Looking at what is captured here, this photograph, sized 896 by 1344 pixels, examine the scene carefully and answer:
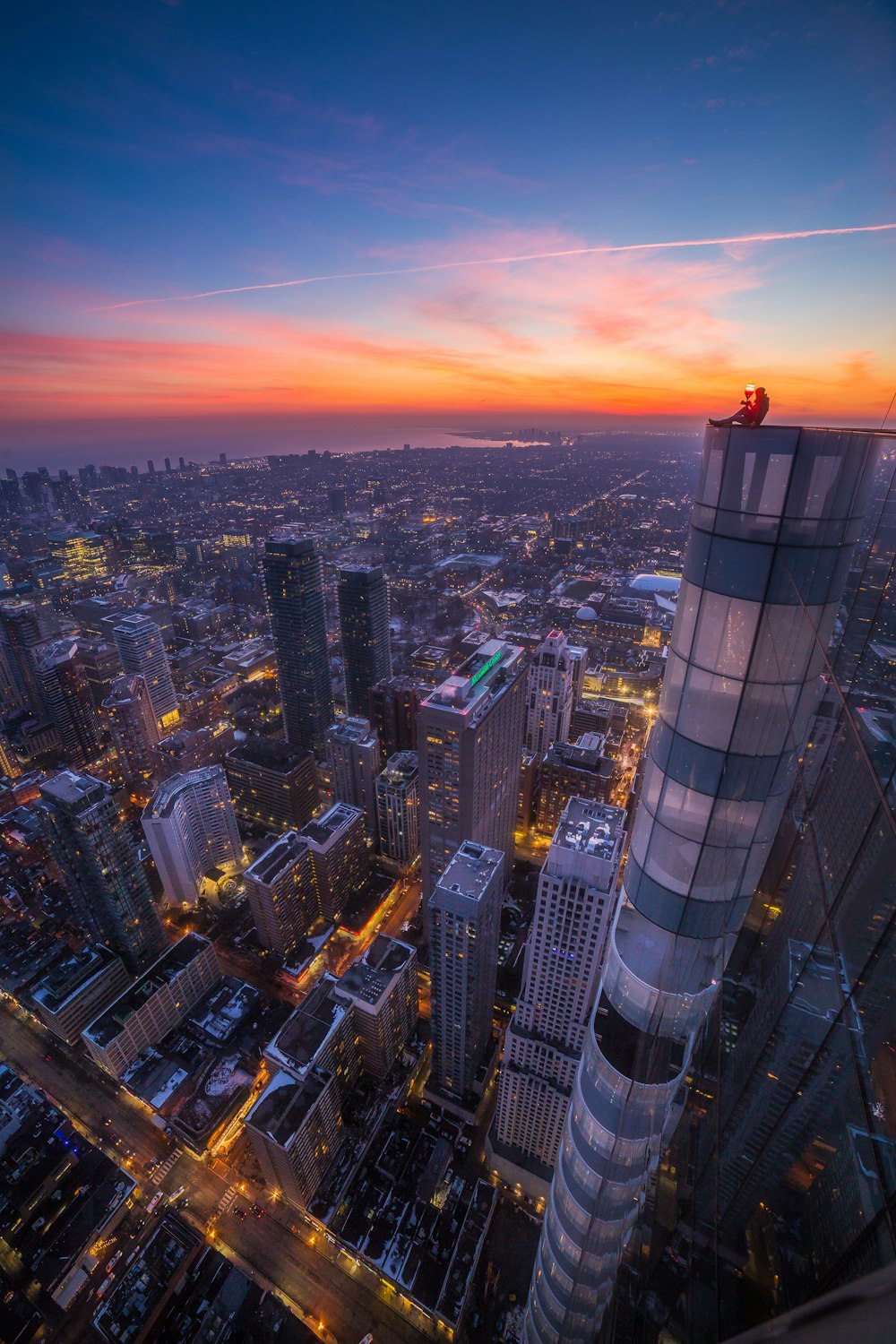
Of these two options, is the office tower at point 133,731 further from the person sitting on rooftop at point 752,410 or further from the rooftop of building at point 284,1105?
the person sitting on rooftop at point 752,410

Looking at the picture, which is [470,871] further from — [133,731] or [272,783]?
[133,731]

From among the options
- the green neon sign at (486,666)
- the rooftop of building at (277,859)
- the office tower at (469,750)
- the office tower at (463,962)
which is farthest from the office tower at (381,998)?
the green neon sign at (486,666)

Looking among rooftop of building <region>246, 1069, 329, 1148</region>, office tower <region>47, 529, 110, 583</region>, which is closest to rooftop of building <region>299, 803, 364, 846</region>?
rooftop of building <region>246, 1069, 329, 1148</region>

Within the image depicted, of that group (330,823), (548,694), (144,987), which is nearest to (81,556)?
(330,823)

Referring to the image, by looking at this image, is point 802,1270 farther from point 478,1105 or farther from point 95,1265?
point 95,1265

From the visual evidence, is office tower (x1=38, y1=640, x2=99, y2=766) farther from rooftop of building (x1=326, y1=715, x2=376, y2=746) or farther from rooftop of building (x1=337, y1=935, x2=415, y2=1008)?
rooftop of building (x1=337, y1=935, x2=415, y2=1008)

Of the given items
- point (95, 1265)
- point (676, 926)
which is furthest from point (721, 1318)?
point (95, 1265)
